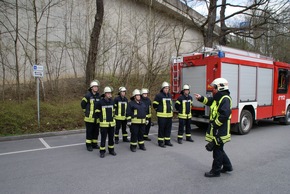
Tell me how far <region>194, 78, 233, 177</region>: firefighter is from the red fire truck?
3122mm

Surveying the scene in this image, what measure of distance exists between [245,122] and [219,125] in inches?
187

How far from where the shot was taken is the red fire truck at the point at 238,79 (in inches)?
295

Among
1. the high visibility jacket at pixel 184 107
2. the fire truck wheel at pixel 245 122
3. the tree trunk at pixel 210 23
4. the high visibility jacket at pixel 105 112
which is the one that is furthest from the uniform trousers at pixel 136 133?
the tree trunk at pixel 210 23

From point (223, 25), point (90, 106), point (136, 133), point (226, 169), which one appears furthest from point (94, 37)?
point (226, 169)

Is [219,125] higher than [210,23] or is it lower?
lower

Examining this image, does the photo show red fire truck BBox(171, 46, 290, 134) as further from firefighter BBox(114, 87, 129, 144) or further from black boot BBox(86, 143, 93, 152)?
black boot BBox(86, 143, 93, 152)

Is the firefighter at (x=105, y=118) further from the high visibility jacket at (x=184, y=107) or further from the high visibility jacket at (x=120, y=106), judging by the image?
the high visibility jacket at (x=184, y=107)

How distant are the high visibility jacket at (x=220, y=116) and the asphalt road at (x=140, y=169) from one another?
821 millimetres

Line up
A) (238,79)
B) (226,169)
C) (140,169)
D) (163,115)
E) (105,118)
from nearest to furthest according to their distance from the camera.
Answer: (226,169) → (140,169) → (105,118) → (163,115) → (238,79)

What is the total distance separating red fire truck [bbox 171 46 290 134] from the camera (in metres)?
7.49

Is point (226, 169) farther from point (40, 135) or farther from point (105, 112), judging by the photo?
point (40, 135)

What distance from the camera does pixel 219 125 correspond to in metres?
4.16

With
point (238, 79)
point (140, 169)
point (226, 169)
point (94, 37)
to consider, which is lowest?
point (140, 169)

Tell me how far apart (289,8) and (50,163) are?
49.1 ft
